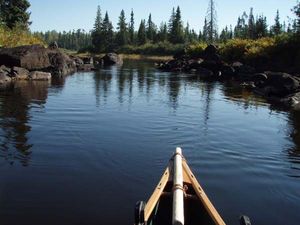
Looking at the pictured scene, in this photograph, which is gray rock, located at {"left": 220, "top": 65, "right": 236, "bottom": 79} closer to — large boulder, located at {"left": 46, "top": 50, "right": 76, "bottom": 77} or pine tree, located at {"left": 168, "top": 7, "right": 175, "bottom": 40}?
large boulder, located at {"left": 46, "top": 50, "right": 76, "bottom": 77}

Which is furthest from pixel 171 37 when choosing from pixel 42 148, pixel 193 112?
pixel 42 148

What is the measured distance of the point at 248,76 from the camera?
42.0m

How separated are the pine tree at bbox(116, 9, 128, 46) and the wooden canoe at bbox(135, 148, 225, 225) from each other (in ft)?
389

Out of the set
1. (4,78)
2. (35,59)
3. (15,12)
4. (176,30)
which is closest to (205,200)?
(4,78)

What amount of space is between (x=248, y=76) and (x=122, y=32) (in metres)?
87.1

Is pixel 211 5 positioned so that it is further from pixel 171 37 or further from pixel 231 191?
pixel 231 191

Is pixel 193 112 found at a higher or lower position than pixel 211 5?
lower

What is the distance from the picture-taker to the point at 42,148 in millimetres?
12875

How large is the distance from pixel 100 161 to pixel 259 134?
7.13 metres

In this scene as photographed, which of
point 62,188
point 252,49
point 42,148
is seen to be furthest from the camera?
point 252,49

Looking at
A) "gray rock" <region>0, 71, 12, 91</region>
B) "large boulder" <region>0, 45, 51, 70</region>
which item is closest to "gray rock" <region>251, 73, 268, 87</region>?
"large boulder" <region>0, 45, 51, 70</region>

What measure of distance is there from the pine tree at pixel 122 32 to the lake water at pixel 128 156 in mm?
102158

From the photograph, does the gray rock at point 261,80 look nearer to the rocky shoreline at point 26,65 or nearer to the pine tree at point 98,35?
the rocky shoreline at point 26,65

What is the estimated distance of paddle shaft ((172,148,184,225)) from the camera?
5.62 meters
